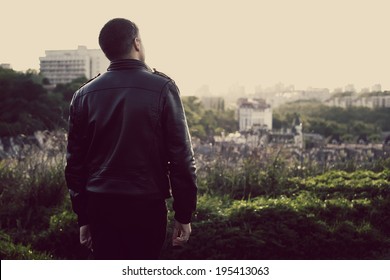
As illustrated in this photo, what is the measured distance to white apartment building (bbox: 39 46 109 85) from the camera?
13.7m

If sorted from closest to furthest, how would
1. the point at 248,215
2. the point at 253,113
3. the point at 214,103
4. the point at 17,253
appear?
1. the point at 17,253
2. the point at 248,215
3. the point at 253,113
4. the point at 214,103

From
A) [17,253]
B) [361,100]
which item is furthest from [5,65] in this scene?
[17,253]

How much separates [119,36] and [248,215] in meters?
3.05

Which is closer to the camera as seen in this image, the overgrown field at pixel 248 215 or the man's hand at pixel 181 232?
the man's hand at pixel 181 232

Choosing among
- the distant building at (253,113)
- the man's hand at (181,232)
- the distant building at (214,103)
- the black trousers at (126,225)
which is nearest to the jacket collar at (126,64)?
the black trousers at (126,225)

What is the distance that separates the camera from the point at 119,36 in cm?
275

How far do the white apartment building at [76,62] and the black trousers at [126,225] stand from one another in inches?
383

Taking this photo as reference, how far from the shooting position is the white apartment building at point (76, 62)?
13.7 metres

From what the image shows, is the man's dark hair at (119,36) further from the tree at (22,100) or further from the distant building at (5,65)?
the distant building at (5,65)

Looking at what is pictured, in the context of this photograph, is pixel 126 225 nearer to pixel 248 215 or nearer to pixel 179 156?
pixel 179 156

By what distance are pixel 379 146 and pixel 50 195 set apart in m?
6.23

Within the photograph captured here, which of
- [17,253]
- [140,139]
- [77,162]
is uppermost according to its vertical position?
[140,139]
